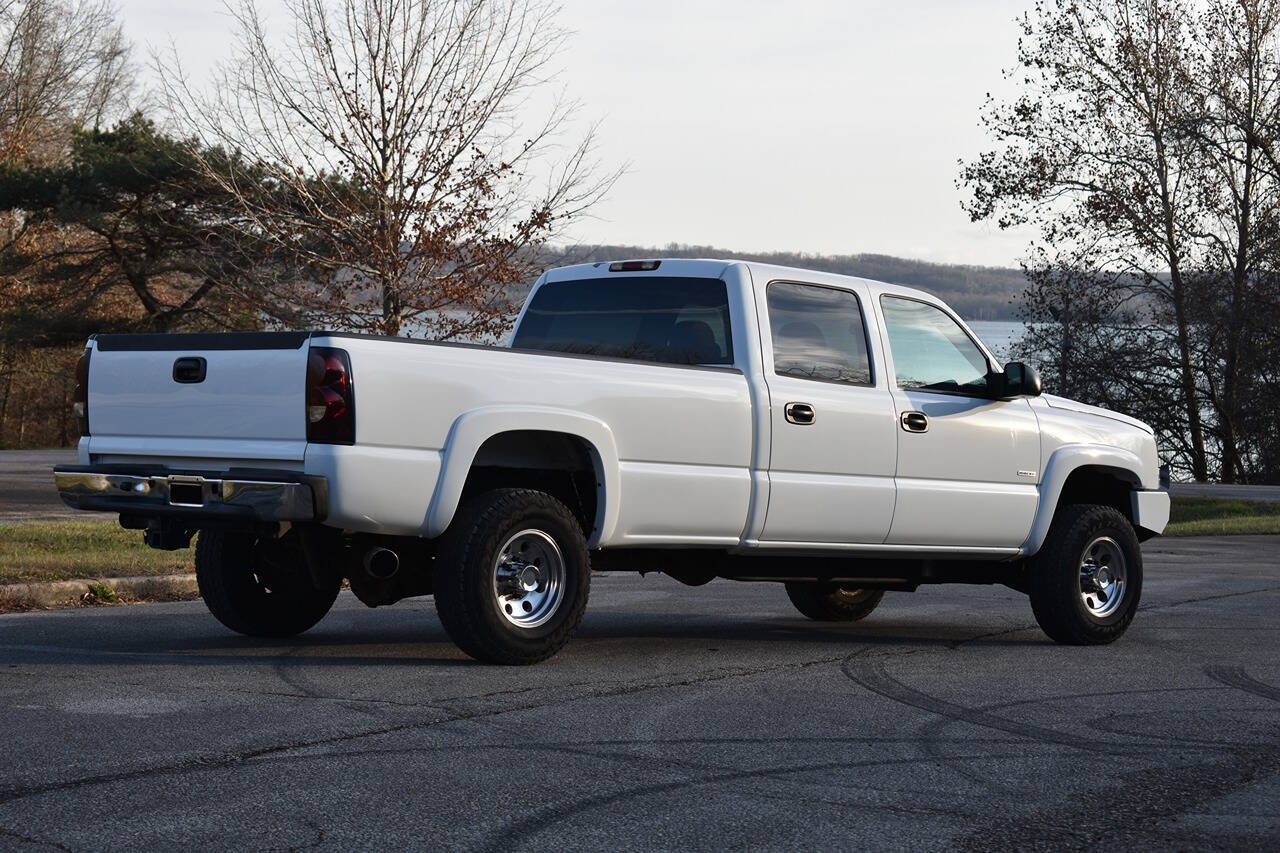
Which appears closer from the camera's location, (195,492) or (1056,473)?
(195,492)

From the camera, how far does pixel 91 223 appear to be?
39.4 metres

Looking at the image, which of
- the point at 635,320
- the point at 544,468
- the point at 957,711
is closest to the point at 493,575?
A: the point at 544,468

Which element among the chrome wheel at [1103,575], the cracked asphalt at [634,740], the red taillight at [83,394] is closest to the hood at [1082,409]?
the chrome wheel at [1103,575]

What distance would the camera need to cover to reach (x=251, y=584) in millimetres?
8875

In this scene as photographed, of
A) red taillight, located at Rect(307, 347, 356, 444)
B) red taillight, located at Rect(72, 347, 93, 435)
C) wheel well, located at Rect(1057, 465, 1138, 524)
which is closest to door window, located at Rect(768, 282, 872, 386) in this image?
wheel well, located at Rect(1057, 465, 1138, 524)

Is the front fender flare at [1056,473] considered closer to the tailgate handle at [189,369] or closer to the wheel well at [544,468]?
the wheel well at [544,468]

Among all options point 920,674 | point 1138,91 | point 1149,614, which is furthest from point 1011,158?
point 920,674

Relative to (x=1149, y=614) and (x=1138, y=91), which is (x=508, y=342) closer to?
(x=1149, y=614)

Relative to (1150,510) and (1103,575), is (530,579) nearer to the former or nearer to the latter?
(1103,575)

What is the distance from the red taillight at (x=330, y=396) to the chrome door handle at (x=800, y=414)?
8.19 feet

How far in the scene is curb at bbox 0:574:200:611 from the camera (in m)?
10.4

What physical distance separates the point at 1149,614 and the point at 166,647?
6771mm

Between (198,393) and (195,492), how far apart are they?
0.48 metres

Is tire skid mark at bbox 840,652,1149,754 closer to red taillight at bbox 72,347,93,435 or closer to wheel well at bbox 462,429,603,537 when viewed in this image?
wheel well at bbox 462,429,603,537
